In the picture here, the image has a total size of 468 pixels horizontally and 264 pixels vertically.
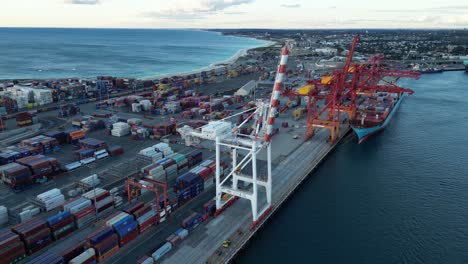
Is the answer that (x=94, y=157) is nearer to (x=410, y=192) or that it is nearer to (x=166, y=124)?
(x=166, y=124)

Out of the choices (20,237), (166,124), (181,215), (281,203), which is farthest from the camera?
(166,124)

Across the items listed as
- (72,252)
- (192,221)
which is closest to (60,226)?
(72,252)

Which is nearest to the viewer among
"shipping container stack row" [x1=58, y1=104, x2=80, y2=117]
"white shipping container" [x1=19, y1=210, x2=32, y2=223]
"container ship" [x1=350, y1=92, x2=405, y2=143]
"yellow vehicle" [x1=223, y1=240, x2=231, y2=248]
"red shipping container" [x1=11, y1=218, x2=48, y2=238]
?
"red shipping container" [x1=11, y1=218, x2=48, y2=238]

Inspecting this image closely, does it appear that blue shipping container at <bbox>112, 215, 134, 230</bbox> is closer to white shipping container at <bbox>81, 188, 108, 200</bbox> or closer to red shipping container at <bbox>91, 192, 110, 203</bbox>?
red shipping container at <bbox>91, 192, 110, 203</bbox>

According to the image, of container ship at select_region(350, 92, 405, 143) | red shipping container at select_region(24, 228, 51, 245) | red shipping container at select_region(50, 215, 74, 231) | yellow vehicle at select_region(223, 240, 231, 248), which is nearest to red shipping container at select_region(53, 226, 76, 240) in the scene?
red shipping container at select_region(50, 215, 74, 231)

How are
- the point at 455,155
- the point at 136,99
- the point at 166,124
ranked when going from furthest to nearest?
1. the point at 136,99
2. the point at 166,124
3. the point at 455,155

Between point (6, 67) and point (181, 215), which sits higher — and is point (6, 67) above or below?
above

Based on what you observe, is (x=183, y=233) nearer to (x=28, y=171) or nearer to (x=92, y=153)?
(x=28, y=171)

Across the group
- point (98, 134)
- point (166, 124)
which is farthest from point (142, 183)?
point (98, 134)
